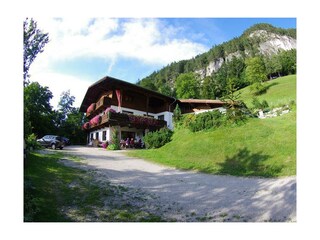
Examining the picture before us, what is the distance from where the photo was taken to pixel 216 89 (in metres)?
31.1

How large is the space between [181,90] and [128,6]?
27.0m

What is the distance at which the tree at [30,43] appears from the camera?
19.0 feet

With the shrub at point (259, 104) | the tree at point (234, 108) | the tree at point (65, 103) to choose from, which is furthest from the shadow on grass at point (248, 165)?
the tree at point (65, 103)

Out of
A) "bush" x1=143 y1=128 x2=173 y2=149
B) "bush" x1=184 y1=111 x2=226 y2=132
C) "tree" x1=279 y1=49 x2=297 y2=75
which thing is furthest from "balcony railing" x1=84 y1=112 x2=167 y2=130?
"tree" x1=279 y1=49 x2=297 y2=75

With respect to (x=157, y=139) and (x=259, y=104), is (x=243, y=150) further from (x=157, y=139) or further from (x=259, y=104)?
(x=157, y=139)

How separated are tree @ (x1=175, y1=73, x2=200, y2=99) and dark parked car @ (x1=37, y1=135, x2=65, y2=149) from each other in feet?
71.5

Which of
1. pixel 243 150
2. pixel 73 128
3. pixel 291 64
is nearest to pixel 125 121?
pixel 73 128

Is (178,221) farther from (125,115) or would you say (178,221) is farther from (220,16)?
(125,115)

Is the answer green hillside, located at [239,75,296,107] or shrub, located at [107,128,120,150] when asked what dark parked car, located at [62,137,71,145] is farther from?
green hillside, located at [239,75,296,107]

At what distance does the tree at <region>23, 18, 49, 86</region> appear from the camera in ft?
19.0

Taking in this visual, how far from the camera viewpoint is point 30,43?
596 cm

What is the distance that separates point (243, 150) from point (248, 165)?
4.03 ft
